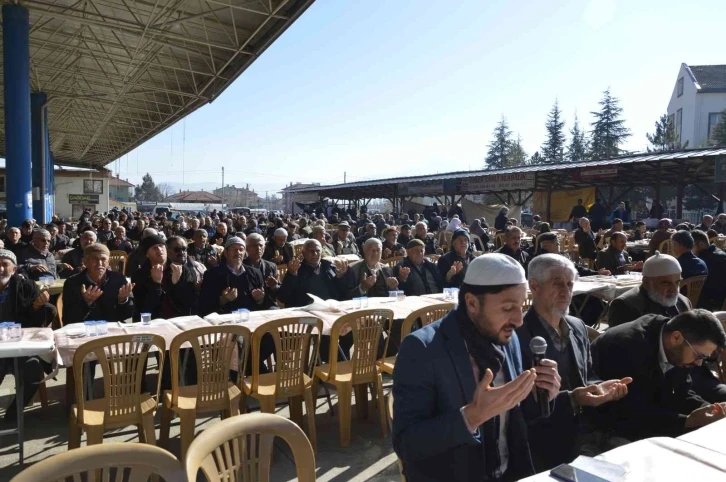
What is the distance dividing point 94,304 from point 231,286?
4.14ft

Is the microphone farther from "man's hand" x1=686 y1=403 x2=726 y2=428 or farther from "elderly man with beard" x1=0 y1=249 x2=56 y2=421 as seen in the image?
"elderly man with beard" x1=0 y1=249 x2=56 y2=421

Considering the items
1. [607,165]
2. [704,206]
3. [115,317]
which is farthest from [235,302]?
[704,206]

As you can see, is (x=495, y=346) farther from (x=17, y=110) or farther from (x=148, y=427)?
(x=17, y=110)

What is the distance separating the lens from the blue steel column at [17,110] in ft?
41.3

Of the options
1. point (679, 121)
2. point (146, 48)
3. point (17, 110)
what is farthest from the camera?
point (679, 121)

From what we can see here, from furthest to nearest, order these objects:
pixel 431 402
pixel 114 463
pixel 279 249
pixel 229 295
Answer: pixel 279 249, pixel 229 295, pixel 431 402, pixel 114 463

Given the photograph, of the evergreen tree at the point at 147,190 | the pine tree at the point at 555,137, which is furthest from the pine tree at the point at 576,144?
the evergreen tree at the point at 147,190

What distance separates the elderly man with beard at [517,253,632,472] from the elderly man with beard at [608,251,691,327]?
1051mm

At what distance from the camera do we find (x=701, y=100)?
46281 millimetres

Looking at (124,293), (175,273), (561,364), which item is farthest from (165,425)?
(561,364)

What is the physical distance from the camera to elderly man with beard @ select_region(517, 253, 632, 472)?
8.48 feet

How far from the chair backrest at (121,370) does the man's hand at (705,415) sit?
125 inches

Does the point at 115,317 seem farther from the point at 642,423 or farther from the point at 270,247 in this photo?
the point at 642,423

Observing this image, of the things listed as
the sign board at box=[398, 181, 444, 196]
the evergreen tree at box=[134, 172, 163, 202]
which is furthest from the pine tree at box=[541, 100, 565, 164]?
the evergreen tree at box=[134, 172, 163, 202]
